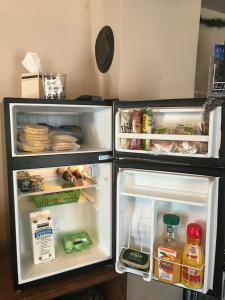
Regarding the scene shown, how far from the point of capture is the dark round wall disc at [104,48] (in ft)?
4.71

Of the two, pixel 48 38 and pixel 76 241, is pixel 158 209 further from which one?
pixel 48 38

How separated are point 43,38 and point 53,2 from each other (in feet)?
0.81

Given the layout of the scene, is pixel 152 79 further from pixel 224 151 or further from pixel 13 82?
pixel 13 82

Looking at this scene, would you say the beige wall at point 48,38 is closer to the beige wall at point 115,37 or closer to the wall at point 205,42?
the beige wall at point 115,37

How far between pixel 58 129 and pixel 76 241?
0.67 m

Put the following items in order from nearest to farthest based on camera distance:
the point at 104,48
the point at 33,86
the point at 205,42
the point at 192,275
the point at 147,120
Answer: the point at 192,275, the point at 147,120, the point at 33,86, the point at 104,48, the point at 205,42

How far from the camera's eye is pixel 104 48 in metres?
1.50

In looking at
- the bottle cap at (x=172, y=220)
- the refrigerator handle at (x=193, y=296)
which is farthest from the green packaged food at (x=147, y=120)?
the refrigerator handle at (x=193, y=296)

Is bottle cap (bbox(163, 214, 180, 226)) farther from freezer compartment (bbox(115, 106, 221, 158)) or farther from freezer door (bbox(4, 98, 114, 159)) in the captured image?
freezer door (bbox(4, 98, 114, 159))

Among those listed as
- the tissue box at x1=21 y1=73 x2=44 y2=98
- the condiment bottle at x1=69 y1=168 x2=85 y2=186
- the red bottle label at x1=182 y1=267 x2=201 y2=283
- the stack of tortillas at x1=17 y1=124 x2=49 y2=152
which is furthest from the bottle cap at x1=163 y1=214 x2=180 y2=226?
the tissue box at x1=21 y1=73 x2=44 y2=98

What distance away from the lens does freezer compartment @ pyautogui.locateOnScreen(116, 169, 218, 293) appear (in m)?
0.97

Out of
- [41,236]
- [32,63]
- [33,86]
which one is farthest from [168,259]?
[32,63]

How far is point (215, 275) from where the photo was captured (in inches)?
38.4

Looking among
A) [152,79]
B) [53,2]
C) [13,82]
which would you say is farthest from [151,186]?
[53,2]
